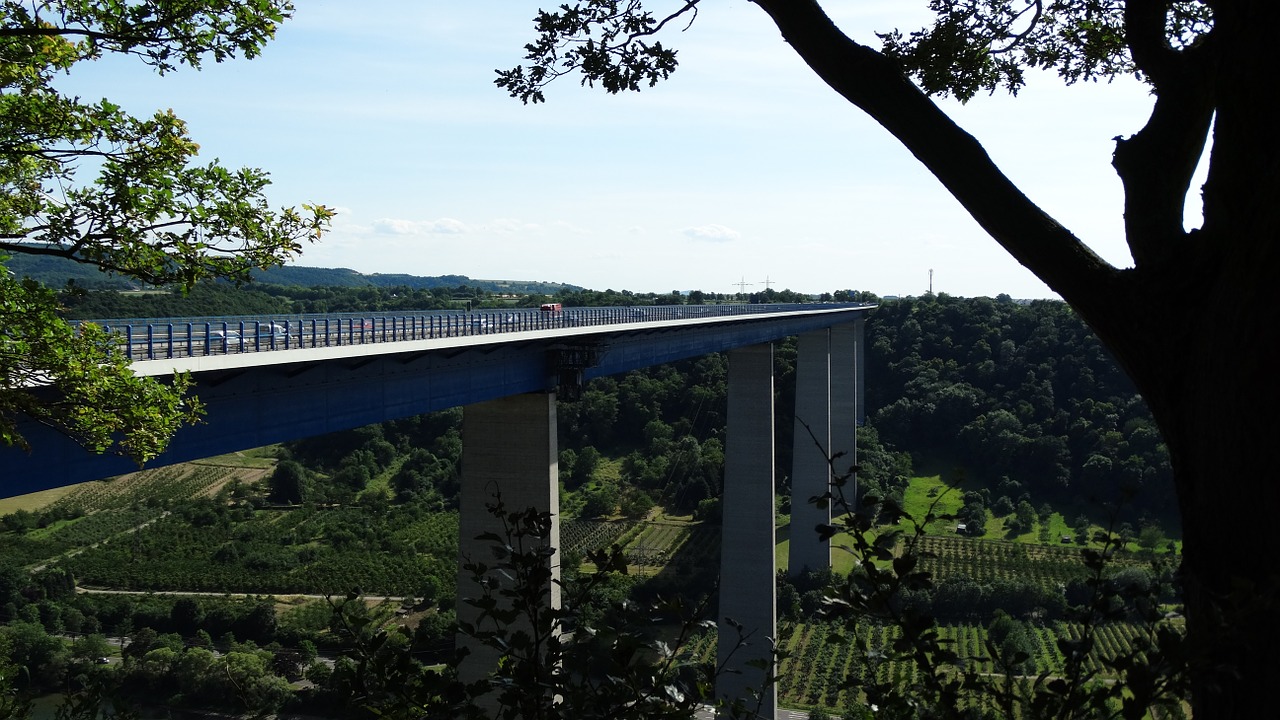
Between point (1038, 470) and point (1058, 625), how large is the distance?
25.0 metres

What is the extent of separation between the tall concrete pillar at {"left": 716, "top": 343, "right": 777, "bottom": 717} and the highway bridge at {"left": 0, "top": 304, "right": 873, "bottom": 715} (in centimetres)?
6

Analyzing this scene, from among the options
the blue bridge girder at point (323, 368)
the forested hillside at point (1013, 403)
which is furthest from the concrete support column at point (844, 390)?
the blue bridge girder at point (323, 368)

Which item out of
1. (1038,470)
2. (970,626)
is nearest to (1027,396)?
(1038,470)

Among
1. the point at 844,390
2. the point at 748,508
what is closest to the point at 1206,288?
the point at 748,508

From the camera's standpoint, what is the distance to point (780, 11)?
4.41 metres

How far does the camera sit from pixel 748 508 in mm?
39875

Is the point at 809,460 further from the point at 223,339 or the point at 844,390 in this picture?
the point at 223,339

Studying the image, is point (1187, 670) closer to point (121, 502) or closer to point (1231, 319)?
point (1231, 319)

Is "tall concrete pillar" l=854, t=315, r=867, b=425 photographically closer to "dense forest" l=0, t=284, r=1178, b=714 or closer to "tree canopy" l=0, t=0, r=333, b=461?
"dense forest" l=0, t=284, r=1178, b=714

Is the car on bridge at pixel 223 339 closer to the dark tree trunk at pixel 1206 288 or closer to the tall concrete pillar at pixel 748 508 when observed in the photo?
the dark tree trunk at pixel 1206 288

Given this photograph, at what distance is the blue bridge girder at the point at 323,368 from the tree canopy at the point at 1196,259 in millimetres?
7508

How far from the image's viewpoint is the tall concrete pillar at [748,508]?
38.1m

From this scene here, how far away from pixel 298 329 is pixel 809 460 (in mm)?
41582

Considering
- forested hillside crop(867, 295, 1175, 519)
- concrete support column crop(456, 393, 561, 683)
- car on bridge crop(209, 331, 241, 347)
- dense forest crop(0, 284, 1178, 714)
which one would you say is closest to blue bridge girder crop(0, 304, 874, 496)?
car on bridge crop(209, 331, 241, 347)
